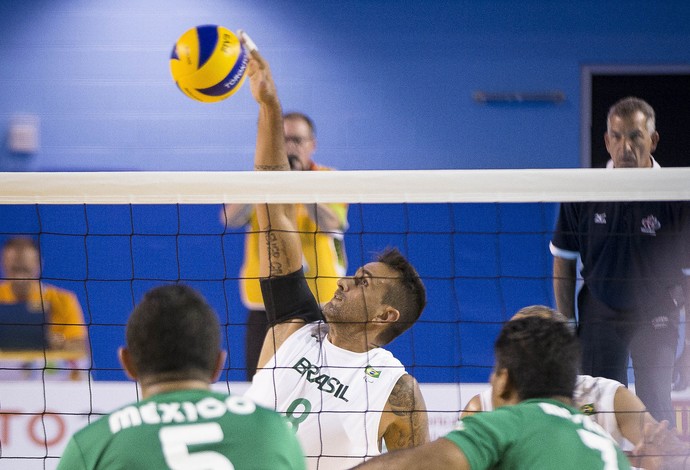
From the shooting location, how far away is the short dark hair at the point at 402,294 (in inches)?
147

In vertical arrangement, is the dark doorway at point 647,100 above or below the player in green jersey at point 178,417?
above

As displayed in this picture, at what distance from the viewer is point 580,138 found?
691 centimetres

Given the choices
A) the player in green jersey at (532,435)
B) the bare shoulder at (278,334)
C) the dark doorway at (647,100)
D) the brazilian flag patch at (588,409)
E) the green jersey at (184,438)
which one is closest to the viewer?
the green jersey at (184,438)

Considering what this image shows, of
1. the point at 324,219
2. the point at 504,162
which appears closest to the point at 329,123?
the point at 504,162

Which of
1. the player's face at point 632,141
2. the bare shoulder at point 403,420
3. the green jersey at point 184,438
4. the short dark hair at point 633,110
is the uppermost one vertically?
the short dark hair at point 633,110

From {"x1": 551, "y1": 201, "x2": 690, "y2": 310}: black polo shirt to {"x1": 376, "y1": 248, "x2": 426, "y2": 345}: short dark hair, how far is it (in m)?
0.82

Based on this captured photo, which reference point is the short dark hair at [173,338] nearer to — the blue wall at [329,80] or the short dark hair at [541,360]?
the short dark hair at [541,360]

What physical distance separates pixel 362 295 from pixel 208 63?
1.42 m

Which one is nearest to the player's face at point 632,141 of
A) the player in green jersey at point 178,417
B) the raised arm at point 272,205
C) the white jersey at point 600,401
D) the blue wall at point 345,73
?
the white jersey at point 600,401

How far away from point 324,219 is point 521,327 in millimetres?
2861

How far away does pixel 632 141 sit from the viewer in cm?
430

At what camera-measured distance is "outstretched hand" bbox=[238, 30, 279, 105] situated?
412 cm

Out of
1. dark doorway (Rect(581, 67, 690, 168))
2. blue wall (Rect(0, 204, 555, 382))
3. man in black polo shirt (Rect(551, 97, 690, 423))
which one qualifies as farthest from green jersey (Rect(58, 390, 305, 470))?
dark doorway (Rect(581, 67, 690, 168))

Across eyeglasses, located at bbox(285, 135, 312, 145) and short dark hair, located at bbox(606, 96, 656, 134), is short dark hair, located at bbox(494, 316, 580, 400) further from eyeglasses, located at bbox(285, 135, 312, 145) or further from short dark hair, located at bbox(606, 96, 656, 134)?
eyeglasses, located at bbox(285, 135, 312, 145)
